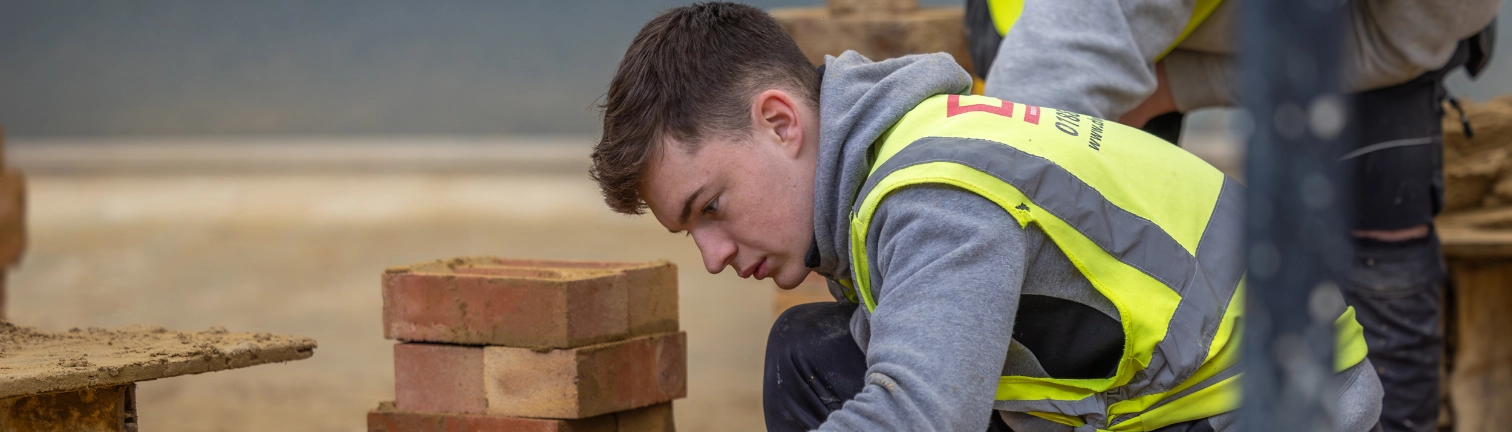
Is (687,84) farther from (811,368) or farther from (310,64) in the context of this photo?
(310,64)

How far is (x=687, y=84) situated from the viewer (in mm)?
1621

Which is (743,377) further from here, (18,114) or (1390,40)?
(18,114)

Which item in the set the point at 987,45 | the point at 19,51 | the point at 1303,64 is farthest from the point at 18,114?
the point at 1303,64

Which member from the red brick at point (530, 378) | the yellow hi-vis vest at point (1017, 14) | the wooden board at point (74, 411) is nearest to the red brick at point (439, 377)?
the red brick at point (530, 378)

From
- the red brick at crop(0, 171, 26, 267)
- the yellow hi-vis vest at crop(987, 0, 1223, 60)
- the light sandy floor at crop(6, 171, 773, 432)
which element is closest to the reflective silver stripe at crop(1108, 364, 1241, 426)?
the yellow hi-vis vest at crop(987, 0, 1223, 60)

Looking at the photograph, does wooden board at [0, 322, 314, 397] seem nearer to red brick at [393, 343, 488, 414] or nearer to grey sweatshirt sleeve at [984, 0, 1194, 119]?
red brick at [393, 343, 488, 414]

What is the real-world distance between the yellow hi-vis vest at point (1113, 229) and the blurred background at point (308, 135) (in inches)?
215

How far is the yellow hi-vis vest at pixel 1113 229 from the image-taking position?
141cm

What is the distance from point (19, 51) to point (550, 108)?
4694 millimetres

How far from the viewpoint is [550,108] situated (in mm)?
10758

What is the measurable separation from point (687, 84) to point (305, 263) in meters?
6.19

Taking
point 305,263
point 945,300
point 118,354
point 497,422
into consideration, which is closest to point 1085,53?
point 945,300

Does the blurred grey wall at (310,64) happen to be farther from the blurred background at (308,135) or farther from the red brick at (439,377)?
the red brick at (439,377)

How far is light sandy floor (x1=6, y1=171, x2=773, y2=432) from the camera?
14.5 feet
